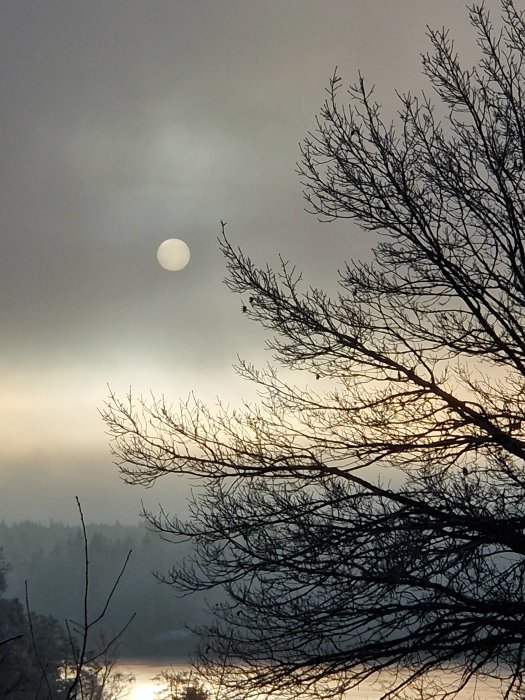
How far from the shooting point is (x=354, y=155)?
308 inches

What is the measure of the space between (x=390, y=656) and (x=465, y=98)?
17.2 feet

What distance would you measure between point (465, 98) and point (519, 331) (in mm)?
2363

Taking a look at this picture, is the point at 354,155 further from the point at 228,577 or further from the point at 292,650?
the point at 292,650

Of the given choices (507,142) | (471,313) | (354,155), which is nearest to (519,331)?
(471,313)

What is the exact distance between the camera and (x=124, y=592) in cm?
9262

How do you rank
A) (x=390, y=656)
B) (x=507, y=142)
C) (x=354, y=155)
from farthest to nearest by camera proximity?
1. (x=354, y=155)
2. (x=507, y=142)
3. (x=390, y=656)

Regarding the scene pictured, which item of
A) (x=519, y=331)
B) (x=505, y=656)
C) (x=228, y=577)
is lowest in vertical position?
(x=505, y=656)

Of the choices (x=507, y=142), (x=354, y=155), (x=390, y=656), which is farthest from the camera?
(x=354, y=155)

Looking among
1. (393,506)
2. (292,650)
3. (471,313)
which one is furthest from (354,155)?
(292,650)

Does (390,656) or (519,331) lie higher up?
(519,331)

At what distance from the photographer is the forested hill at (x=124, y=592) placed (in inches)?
3241

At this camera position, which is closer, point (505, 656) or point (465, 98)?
point (505, 656)

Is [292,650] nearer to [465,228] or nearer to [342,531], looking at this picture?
[342,531]

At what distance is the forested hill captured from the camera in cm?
8231
